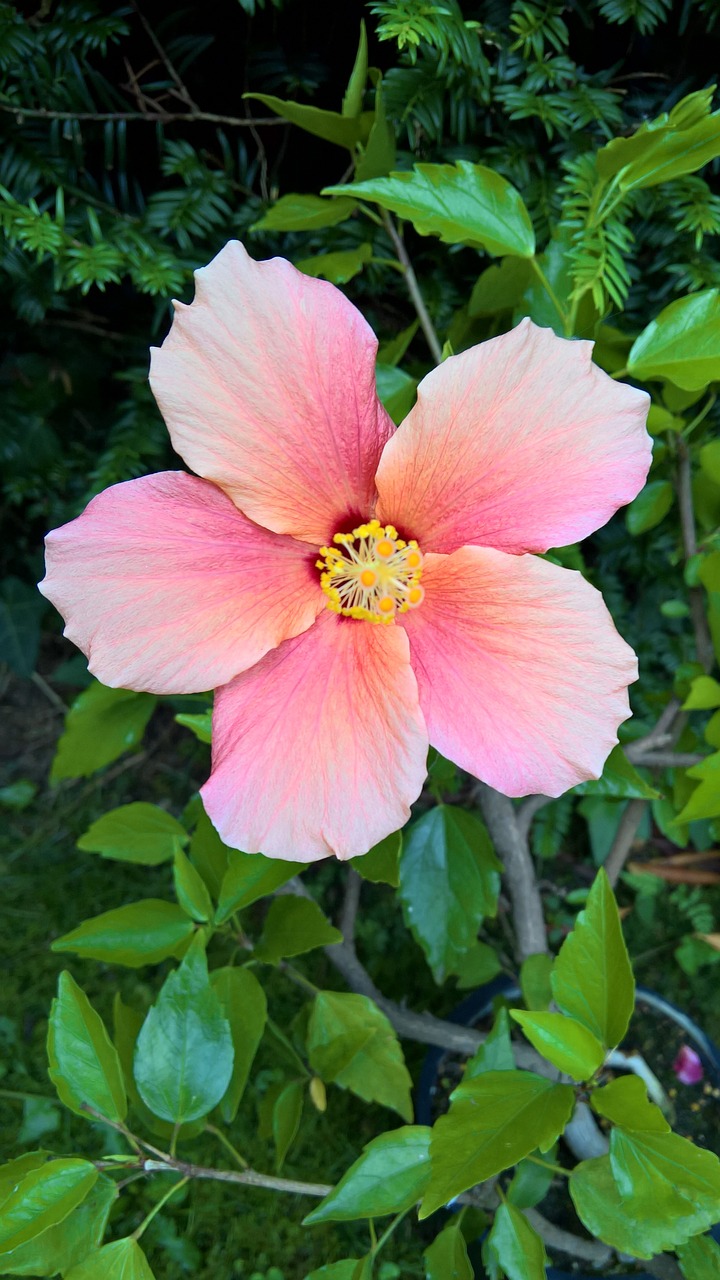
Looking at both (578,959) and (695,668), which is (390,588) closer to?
(578,959)

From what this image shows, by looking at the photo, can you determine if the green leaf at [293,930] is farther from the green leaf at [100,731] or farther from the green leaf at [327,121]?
the green leaf at [327,121]

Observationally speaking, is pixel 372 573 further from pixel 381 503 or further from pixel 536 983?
pixel 536 983

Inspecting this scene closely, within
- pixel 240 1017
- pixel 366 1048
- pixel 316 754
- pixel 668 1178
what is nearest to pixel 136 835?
pixel 240 1017

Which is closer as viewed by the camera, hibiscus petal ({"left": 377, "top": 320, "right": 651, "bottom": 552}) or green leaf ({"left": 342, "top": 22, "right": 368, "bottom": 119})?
hibiscus petal ({"left": 377, "top": 320, "right": 651, "bottom": 552})

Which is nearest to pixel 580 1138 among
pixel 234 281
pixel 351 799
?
pixel 351 799

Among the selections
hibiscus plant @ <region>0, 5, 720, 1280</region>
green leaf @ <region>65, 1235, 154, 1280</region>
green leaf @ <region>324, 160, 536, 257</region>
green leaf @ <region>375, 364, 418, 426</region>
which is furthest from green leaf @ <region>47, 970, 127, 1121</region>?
green leaf @ <region>324, 160, 536, 257</region>

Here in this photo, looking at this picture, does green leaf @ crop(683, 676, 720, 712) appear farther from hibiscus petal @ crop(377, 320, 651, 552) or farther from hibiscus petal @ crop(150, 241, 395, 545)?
hibiscus petal @ crop(150, 241, 395, 545)
